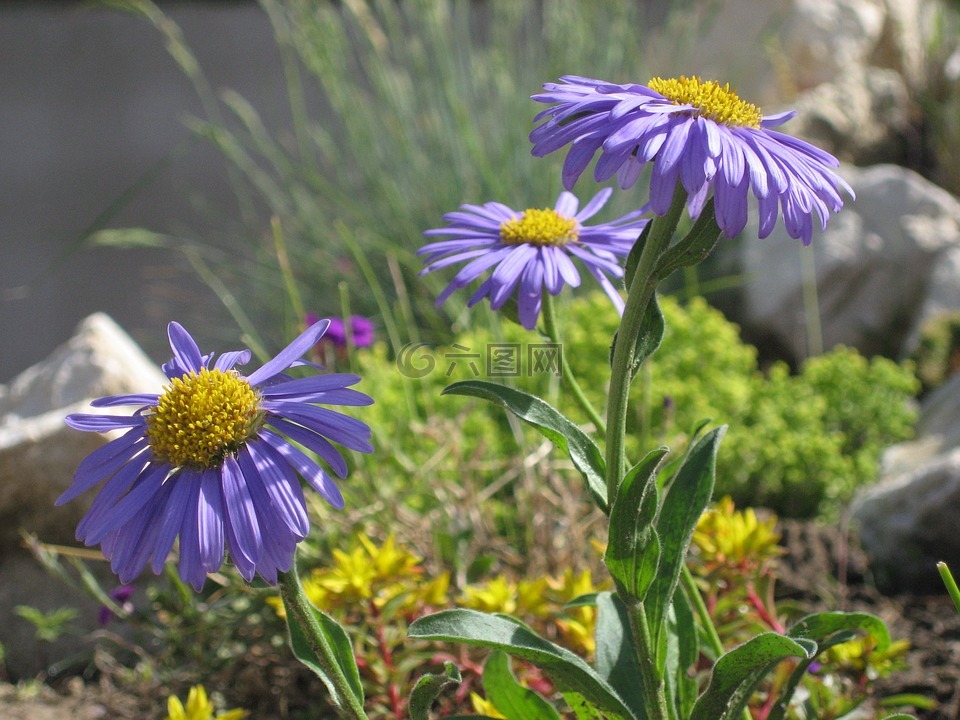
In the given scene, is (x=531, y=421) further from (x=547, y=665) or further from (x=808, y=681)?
(x=808, y=681)

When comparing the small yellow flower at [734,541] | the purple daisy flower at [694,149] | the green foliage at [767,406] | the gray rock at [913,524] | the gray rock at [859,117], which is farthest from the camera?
the gray rock at [859,117]

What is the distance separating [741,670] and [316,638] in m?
0.45

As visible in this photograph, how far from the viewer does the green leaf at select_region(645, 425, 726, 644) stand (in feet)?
3.56

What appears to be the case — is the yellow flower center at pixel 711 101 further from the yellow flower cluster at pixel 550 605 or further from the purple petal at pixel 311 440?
the yellow flower cluster at pixel 550 605

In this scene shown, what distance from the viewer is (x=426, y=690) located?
1027 millimetres

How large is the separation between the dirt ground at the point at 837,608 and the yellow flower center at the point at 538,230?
0.98 m

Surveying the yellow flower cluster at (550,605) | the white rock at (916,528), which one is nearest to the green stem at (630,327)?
the yellow flower cluster at (550,605)

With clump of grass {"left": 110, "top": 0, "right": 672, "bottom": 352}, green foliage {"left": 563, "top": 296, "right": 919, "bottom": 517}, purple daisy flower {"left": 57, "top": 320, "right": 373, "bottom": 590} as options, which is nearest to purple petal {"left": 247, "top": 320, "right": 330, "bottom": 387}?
purple daisy flower {"left": 57, "top": 320, "right": 373, "bottom": 590}

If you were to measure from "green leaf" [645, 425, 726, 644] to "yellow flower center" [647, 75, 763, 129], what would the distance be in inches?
13.7

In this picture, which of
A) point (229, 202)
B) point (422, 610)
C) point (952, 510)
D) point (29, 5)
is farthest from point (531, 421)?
point (29, 5)

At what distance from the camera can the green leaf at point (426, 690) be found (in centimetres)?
101

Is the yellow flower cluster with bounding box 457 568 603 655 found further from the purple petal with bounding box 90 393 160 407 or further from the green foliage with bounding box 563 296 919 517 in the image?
the green foliage with bounding box 563 296 919 517

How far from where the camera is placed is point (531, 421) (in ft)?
3.36

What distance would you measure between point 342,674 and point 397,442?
1148mm
